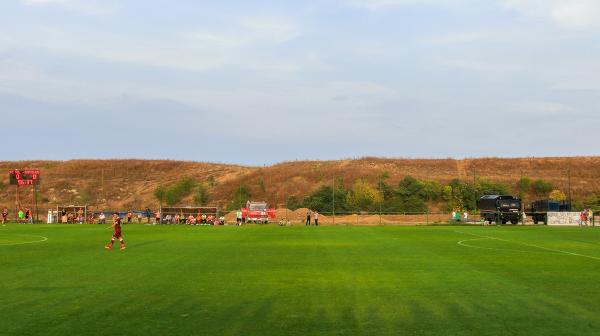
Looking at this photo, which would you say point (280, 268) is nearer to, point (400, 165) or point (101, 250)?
point (101, 250)

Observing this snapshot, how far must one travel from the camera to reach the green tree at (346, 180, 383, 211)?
95062 mm

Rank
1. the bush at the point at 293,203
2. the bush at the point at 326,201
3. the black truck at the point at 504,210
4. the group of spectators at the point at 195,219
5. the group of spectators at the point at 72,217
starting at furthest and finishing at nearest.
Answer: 1. the bush at the point at 293,203
2. the bush at the point at 326,201
3. the group of spectators at the point at 72,217
4. the black truck at the point at 504,210
5. the group of spectators at the point at 195,219

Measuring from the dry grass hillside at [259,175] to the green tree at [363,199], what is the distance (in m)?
17.7

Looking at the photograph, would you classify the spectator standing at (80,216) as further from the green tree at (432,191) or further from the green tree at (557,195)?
the green tree at (557,195)

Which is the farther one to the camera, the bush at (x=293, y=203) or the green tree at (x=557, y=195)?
the green tree at (x=557, y=195)

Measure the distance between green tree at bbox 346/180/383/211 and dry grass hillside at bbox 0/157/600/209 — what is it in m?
17.7

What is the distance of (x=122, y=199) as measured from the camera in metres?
132

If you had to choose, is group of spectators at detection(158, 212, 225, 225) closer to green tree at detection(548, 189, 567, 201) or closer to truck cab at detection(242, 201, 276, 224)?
truck cab at detection(242, 201, 276, 224)

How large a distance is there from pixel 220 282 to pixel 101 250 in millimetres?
13660

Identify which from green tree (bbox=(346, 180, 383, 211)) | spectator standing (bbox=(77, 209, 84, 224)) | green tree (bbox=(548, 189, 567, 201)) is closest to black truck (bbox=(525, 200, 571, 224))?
green tree (bbox=(346, 180, 383, 211))

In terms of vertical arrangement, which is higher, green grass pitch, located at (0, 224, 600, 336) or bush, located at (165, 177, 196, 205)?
bush, located at (165, 177, 196, 205)

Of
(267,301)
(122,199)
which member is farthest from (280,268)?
(122,199)

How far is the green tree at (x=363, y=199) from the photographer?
95062 mm

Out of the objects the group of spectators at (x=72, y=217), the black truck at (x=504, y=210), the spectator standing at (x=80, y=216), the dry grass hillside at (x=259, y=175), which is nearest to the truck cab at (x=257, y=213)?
the spectator standing at (x=80, y=216)
